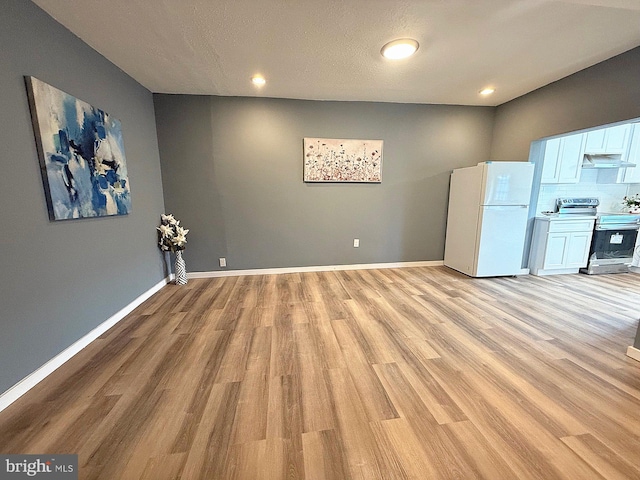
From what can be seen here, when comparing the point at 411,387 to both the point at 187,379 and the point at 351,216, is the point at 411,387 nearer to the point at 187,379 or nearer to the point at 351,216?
the point at 187,379

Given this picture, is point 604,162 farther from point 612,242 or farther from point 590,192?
point 612,242

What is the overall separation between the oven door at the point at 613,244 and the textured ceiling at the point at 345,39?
8.17 ft

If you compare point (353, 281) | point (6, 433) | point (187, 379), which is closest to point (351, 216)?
point (353, 281)

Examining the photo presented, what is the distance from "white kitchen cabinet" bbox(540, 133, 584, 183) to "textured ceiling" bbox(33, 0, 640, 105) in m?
1.04

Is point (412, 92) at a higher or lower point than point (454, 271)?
higher

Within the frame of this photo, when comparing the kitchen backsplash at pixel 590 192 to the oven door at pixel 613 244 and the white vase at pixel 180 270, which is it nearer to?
the oven door at pixel 613 244

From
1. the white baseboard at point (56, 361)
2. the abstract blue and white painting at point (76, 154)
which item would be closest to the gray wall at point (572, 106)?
the abstract blue and white painting at point (76, 154)

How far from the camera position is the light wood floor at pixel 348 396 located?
119 centimetres

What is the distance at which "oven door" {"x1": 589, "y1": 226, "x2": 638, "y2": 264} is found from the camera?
388cm

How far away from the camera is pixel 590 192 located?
4.29m

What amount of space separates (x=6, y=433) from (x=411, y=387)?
2.22 meters

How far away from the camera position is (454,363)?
1.89 m

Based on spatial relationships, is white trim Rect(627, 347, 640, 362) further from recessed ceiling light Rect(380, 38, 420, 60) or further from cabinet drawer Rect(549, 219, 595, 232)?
recessed ceiling light Rect(380, 38, 420, 60)

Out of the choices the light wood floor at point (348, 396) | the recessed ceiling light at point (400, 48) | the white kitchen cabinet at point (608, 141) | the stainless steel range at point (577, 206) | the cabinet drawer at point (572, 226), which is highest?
the recessed ceiling light at point (400, 48)
